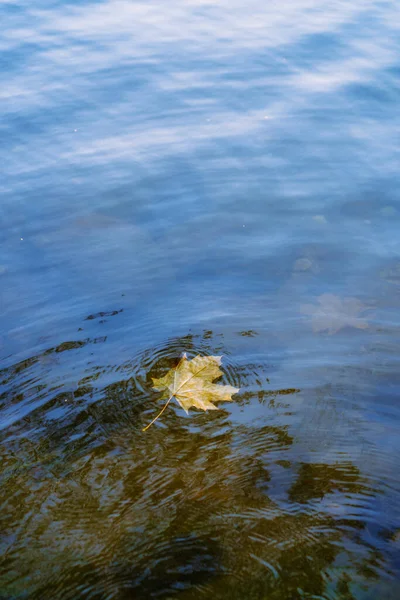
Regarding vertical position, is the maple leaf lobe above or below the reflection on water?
above

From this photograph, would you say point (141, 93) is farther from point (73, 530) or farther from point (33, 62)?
point (73, 530)

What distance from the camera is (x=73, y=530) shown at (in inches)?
98.3

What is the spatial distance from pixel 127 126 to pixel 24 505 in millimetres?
4524

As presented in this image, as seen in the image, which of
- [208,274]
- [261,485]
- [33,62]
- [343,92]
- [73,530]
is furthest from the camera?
[33,62]

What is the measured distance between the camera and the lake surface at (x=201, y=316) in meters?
2.45

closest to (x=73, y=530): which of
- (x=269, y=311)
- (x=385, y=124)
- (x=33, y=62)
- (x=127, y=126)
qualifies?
(x=269, y=311)

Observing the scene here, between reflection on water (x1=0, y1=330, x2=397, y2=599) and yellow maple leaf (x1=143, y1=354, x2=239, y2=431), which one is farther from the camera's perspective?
yellow maple leaf (x1=143, y1=354, x2=239, y2=431)

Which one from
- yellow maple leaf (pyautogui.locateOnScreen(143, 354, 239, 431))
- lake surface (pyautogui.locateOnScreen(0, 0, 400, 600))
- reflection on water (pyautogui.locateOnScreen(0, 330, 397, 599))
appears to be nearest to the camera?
reflection on water (pyautogui.locateOnScreen(0, 330, 397, 599))

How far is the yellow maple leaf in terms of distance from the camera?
10.2ft

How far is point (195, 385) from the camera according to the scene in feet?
10.6

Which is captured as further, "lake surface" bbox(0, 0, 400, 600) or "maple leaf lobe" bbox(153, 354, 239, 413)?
"maple leaf lobe" bbox(153, 354, 239, 413)

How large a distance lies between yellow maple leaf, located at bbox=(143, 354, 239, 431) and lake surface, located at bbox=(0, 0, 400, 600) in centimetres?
6

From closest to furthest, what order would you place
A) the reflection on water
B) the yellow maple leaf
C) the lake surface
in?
the reflection on water → the lake surface → the yellow maple leaf

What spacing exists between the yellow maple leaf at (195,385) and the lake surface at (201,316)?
0.06m
